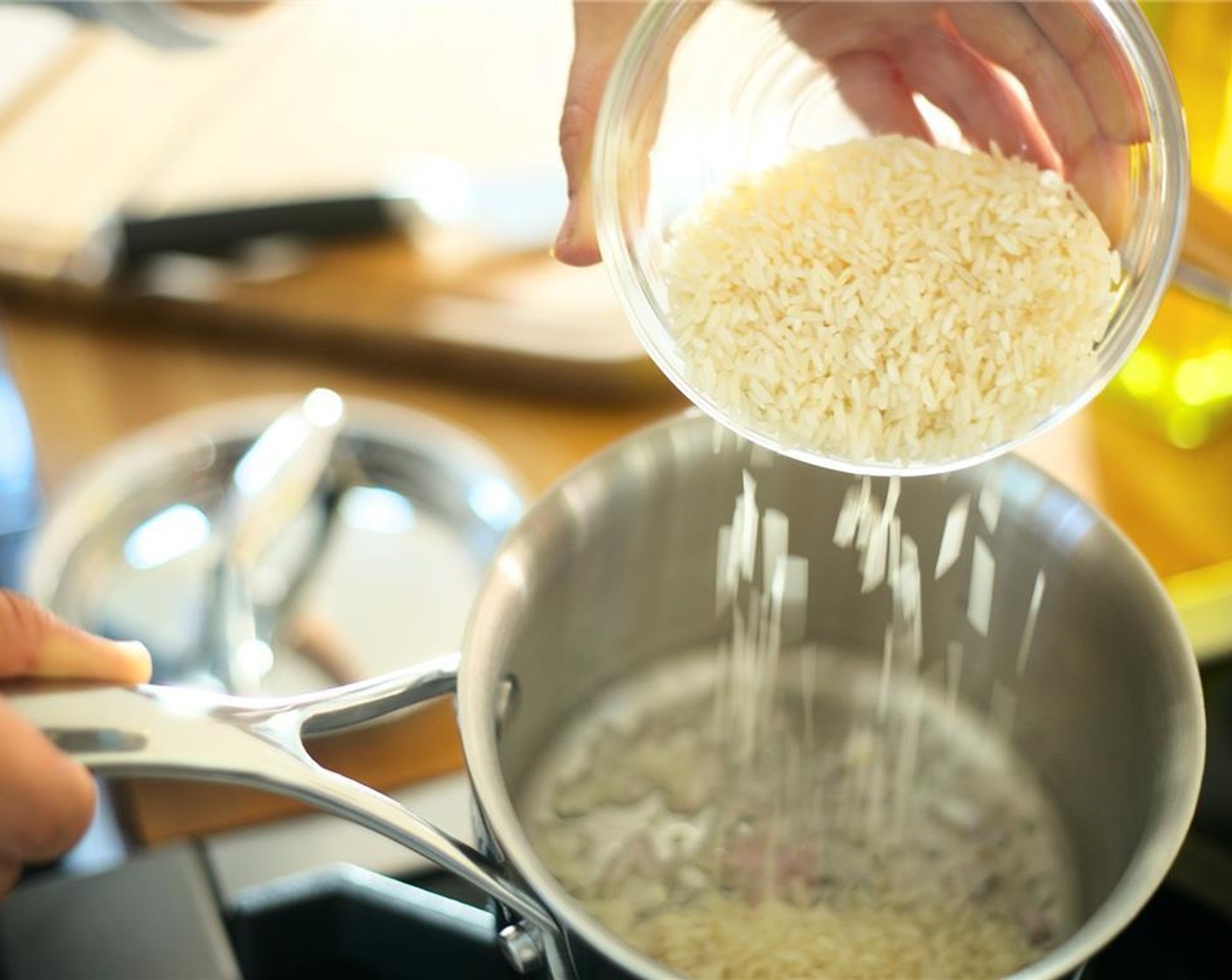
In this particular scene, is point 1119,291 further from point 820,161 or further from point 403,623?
point 403,623

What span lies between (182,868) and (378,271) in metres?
0.48

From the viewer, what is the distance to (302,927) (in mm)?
675

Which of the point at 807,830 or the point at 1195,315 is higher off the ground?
the point at 1195,315

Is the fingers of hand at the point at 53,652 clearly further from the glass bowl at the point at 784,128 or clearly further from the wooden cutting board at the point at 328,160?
the wooden cutting board at the point at 328,160

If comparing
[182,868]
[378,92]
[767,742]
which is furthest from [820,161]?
[378,92]

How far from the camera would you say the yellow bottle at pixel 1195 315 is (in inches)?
29.5

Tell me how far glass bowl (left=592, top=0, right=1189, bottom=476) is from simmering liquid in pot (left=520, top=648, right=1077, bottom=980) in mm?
228

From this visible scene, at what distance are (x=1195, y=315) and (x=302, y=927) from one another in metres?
0.63

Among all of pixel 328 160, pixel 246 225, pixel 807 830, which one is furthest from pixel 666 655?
pixel 328 160

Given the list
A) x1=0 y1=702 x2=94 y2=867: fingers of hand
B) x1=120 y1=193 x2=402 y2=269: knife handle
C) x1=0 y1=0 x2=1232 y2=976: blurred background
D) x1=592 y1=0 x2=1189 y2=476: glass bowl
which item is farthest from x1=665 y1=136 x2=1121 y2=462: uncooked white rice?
x1=120 y1=193 x2=402 y2=269: knife handle

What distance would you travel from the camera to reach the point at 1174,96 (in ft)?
1.77

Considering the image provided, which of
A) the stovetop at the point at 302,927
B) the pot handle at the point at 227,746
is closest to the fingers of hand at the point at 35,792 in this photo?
the pot handle at the point at 227,746

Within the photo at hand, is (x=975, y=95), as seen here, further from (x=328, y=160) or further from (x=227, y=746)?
(x=328, y=160)

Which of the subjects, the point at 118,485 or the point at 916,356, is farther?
Result: the point at 118,485
